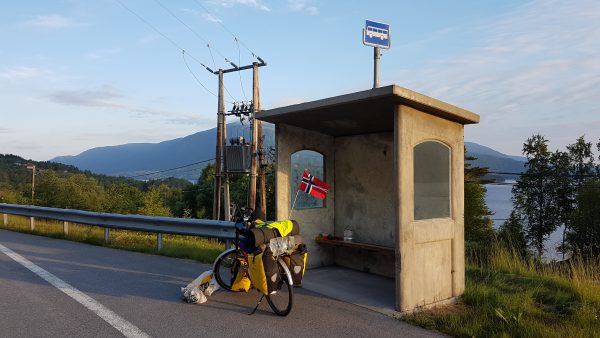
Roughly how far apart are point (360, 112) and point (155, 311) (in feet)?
12.0

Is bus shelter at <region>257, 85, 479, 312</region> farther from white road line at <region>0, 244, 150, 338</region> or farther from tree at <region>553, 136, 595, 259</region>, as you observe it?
tree at <region>553, 136, 595, 259</region>

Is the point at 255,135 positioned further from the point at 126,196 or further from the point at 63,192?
the point at 126,196

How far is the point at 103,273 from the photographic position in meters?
7.22

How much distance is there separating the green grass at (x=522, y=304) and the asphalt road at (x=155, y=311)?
0.50 m

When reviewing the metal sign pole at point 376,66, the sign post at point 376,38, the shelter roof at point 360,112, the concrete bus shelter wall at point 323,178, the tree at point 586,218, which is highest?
the sign post at point 376,38

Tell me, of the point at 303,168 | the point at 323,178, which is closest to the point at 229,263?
the point at 303,168

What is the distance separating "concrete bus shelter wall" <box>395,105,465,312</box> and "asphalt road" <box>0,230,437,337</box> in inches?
25.6

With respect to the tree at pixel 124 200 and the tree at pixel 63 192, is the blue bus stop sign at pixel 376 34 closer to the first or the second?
the tree at pixel 63 192

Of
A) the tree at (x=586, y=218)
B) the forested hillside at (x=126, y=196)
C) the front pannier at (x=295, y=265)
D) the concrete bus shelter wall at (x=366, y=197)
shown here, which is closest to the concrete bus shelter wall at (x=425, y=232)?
the front pannier at (x=295, y=265)

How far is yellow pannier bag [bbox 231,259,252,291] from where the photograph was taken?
6027mm

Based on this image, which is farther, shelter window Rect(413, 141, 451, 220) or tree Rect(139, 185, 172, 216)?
tree Rect(139, 185, 172, 216)

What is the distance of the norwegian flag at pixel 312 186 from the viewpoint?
7.49 m

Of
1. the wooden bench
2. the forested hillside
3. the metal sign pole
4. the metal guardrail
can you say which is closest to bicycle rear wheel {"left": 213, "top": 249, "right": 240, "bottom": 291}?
the metal guardrail

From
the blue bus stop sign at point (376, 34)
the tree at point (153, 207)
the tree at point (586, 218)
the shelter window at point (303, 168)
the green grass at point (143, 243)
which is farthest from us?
the tree at point (586, 218)
